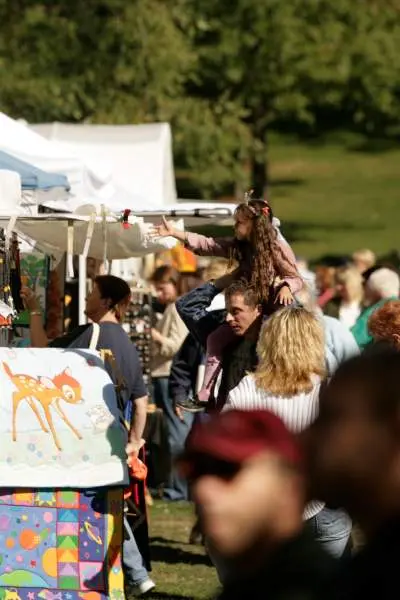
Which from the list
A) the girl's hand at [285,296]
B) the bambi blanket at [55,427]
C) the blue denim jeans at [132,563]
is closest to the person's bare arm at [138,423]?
the blue denim jeans at [132,563]

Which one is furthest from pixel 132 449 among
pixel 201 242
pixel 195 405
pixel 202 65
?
pixel 202 65

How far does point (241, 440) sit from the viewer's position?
244 centimetres

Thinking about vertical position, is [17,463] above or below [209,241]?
below

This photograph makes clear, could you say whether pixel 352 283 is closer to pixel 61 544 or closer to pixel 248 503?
pixel 61 544

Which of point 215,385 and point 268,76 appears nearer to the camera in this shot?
point 215,385

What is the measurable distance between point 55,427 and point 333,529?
1.62 m

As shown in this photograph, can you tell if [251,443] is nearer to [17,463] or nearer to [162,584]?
[17,463]

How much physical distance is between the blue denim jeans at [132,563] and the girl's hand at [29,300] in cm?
143

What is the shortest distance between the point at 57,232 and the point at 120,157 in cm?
1092

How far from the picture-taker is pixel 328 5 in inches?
1177

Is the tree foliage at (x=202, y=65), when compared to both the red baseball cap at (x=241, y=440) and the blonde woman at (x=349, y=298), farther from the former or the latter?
the red baseball cap at (x=241, y=440)

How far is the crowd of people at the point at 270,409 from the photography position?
7.54 feet

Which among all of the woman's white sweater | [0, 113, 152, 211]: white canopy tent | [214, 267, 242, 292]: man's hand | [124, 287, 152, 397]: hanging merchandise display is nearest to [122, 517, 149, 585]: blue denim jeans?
[214, 267, 242, 292]: man's hand

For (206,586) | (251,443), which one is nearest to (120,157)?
(206,586)
